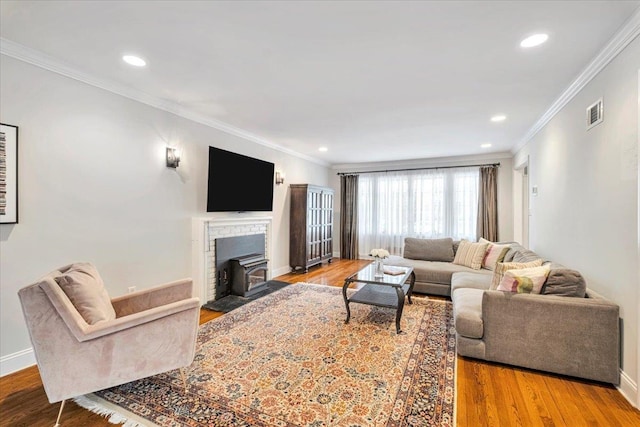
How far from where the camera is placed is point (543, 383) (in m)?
2.14

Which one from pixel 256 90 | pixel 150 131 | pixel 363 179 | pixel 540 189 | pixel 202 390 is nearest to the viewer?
pixel 202 390

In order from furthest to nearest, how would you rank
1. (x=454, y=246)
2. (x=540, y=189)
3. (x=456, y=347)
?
1. (x=454, y=246)
2. (x=540, y=189)
3. (x=456, y=347)

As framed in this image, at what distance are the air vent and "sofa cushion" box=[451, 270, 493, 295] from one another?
74.0 inches

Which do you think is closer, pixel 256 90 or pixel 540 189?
pixel 256 90

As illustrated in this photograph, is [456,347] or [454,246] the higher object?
[454,246]

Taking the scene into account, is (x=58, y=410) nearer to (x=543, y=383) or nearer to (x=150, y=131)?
(x=150, y=131)

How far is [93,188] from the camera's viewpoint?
107 inches

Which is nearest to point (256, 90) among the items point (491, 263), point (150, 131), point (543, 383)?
point (150, 131)

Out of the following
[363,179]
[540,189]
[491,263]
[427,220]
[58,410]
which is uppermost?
[363,179]

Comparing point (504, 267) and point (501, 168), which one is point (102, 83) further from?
point (501, 168)

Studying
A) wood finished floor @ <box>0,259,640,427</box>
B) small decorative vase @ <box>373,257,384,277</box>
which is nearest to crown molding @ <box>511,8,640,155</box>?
wood finished floor @ <box>0,259,640,427</box>

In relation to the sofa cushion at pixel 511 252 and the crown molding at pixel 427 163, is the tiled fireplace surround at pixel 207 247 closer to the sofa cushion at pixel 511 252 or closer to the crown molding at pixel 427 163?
the sofa cushion at pixel 511 252

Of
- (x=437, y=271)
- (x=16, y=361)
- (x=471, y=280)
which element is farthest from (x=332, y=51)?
(x=16, y=361)

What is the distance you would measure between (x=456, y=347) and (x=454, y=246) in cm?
267
